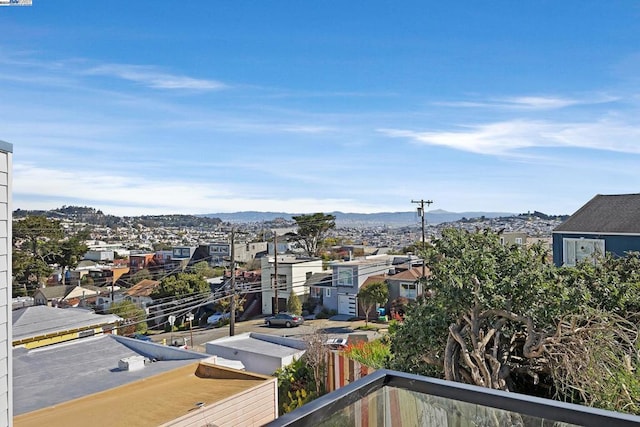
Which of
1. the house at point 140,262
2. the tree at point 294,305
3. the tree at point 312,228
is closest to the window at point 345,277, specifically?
the tree at point 294,305

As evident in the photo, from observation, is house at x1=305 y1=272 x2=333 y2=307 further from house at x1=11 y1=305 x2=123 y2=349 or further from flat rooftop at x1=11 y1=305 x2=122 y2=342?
flat rooftop at x1=11 y1=305 x2=122 y2=342

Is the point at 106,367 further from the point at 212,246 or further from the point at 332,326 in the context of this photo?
the point at 212,246

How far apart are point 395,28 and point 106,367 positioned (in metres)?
8.59

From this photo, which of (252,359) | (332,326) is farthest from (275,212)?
(252,359)

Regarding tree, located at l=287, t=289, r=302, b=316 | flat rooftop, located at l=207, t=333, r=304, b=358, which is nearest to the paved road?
tree, located at l=287, t=289, r=302, b=316

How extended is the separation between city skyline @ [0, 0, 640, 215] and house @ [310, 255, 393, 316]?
25.8 feet

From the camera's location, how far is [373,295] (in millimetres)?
22812

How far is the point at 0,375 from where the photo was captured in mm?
3373

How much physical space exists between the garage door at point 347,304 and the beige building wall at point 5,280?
22371 mm

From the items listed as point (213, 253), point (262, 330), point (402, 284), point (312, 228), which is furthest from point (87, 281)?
point (402, 284)

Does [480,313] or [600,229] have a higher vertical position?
[600,229]

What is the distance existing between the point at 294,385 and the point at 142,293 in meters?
22.6

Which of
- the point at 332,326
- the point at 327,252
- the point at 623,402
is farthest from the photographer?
the point at 327,252

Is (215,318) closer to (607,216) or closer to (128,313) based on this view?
(128,313)
